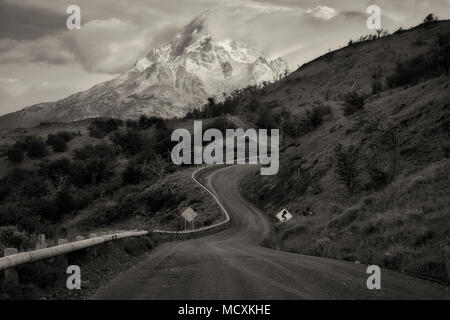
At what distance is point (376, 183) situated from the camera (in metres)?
36.3

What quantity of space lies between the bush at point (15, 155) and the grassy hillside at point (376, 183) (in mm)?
57277

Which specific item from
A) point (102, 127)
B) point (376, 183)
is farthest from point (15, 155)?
point (376, 183)

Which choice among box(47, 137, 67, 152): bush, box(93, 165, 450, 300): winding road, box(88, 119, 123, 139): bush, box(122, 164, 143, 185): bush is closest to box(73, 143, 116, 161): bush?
box(47, 137, 67, 152): bush

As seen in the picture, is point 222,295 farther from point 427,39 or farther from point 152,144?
point 427,39

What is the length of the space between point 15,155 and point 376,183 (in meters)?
92.5

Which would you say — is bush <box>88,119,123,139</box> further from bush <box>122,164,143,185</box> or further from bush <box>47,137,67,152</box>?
bush <box>122,164,143,185</box>

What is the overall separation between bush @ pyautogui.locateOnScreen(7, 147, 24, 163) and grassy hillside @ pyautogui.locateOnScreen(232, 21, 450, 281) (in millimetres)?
57277

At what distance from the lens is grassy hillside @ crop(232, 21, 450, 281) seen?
1644 cm

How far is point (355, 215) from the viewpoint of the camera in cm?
2498

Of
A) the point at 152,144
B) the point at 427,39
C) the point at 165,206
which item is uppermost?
the point at 427,39

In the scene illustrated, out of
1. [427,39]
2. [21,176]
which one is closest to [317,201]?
[21,176]

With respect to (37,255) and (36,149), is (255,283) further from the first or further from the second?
(36,149)
